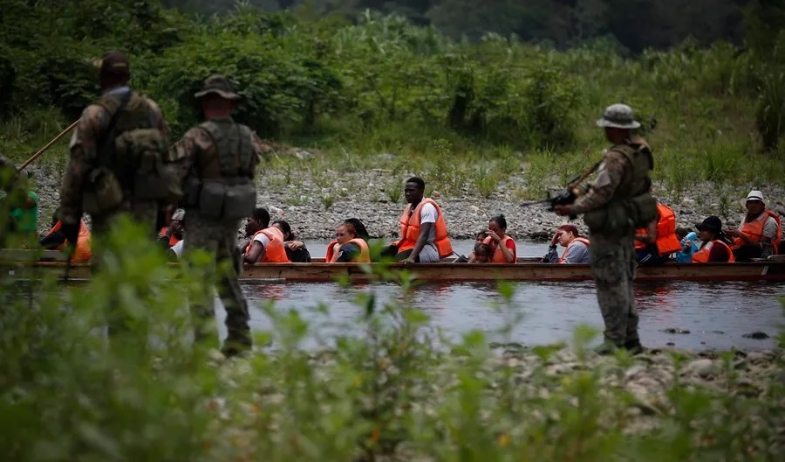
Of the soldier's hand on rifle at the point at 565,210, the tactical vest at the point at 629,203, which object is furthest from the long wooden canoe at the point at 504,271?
the tactical vest at the point at 629,203

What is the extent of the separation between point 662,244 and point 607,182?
5.74m

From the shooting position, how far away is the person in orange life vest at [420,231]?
14.5 meters

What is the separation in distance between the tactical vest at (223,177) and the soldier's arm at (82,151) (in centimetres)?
77

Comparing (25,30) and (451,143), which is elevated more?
(25,30)

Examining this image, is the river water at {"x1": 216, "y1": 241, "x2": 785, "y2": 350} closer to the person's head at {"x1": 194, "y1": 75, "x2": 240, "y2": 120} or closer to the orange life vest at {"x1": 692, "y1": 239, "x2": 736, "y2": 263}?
the orange life vest at {"x1": 692, "y1": 239, "x2": 736, "y2": 263}

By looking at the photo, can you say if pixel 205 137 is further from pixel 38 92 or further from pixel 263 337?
pixel 38 92

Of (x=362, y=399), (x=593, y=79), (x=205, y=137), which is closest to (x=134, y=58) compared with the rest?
(x=593, y=79)

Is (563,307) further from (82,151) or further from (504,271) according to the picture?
(82,151)

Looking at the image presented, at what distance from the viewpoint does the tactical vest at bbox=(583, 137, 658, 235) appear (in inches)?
377

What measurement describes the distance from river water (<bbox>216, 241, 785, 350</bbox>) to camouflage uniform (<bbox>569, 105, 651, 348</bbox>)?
4.56ft

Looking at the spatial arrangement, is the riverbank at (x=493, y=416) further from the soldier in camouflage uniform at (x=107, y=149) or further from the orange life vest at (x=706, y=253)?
the orange life vest at (x=706, y=253)

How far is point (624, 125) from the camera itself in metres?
9.59

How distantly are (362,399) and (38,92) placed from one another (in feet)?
70.2

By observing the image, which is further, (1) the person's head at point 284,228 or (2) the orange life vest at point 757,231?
(2) the orange life vest at point 757,231
